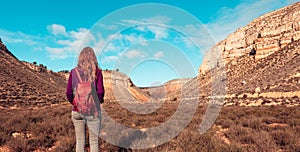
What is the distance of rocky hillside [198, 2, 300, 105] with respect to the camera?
3453 cm

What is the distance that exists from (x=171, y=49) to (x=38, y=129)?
5533 mm

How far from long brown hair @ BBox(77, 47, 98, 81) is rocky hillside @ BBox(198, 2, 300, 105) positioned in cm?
Result: 2931

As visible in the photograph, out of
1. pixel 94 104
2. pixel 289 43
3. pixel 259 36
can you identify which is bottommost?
pixel 94 104

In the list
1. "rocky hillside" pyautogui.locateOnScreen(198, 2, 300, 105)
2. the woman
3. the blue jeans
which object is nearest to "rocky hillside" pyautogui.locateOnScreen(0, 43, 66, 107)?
the blue jeans

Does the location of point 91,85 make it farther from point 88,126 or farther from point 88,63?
point 88,126

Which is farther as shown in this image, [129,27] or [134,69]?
[134,69]

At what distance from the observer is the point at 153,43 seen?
8133 mm

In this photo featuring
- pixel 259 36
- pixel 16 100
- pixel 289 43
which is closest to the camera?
pixel 16 100

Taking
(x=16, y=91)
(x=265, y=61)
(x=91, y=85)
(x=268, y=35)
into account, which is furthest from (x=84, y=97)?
(x=268, y=35)

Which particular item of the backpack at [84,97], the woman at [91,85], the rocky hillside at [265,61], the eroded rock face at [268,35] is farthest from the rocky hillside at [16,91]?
the eroded rock face at [268,35]

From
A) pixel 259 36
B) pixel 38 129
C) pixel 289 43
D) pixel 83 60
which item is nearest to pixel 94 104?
pixel 83 60

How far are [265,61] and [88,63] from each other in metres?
64.9

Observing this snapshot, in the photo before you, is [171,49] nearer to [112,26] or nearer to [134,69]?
[134,69]

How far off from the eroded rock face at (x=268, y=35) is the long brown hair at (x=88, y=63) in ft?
171
